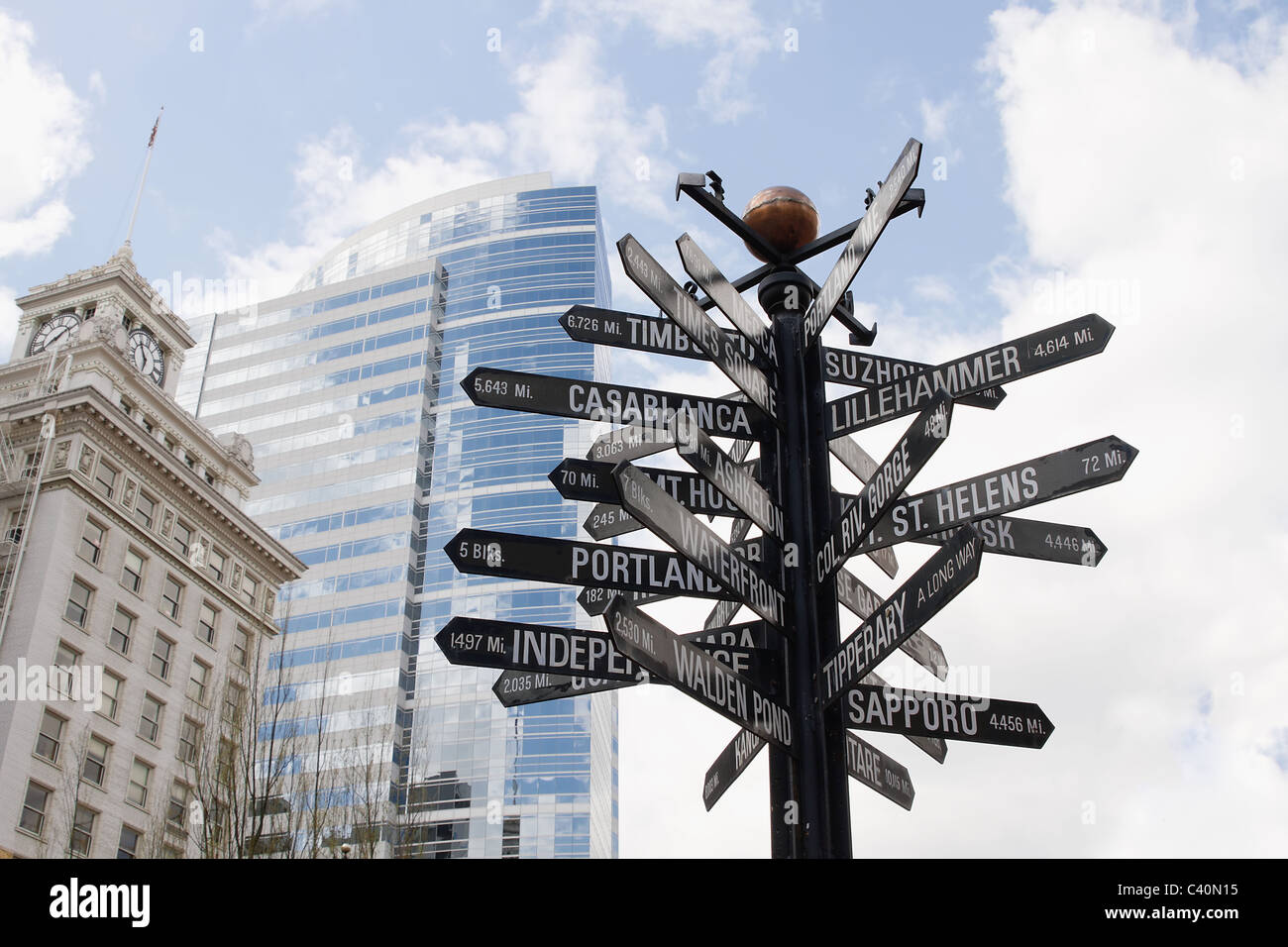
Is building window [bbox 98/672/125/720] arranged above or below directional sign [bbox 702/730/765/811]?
above

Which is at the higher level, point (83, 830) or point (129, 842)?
point (83, 830)

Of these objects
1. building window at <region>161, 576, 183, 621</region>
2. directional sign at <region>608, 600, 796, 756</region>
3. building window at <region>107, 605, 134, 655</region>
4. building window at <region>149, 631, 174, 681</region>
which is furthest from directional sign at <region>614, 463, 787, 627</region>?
building window at <region>161, 576, 183, 621</region>

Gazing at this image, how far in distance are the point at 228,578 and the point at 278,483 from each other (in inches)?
1879

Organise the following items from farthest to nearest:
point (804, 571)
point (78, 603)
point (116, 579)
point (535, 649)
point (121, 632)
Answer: point (116, 579), point (121, 632), point (78, 603), point (804, 571), point (535, 649)

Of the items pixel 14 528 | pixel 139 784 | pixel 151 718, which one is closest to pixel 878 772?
pixel 139 784

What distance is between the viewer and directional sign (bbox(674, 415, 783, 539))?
4.77 meters

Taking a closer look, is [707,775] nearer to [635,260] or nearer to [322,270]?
[635,260]

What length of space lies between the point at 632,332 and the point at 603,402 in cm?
54

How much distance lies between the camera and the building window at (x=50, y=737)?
40812mm

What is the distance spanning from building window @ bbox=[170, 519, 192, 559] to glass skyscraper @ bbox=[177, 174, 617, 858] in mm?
22273

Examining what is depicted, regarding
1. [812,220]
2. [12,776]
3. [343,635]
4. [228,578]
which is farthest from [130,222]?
[812,220]

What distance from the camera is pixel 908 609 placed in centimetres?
446

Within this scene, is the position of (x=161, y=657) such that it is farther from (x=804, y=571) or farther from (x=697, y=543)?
(x=697, y=543)

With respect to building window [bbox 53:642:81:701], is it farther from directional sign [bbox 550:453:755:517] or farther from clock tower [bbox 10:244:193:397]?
directional sign [bbox 550:453:755:517]
